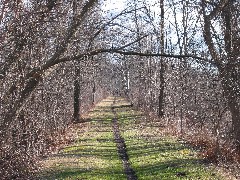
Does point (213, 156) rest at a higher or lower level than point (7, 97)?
lower

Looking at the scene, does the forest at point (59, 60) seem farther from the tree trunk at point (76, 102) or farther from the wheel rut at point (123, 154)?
the tree trunk at point (76, 102)

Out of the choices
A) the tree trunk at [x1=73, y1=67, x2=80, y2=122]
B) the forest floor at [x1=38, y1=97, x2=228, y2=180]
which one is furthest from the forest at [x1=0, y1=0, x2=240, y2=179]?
the tree trunk at [x1=73, y1=67, x2=80, y2=122]

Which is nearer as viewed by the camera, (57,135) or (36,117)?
(36,117)

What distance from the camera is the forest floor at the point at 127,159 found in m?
14.8

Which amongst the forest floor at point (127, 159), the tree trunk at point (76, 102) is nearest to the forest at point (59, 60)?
the forest floor at point (127, 159)

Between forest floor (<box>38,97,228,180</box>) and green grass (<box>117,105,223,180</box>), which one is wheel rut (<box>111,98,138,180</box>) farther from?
green grass (<box>117,105,223,180</box>)

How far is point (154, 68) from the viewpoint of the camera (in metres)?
45.8

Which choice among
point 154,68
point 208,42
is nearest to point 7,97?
point 208,42

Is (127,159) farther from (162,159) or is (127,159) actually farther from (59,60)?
(59,60)

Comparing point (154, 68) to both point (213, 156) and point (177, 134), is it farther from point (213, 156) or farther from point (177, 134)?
point (213, 156)

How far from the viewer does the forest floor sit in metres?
14.8

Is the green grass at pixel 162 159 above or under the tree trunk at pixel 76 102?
under

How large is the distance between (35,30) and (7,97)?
2.26m

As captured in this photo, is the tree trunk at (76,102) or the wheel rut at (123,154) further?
the tree trunk at (76,102)
